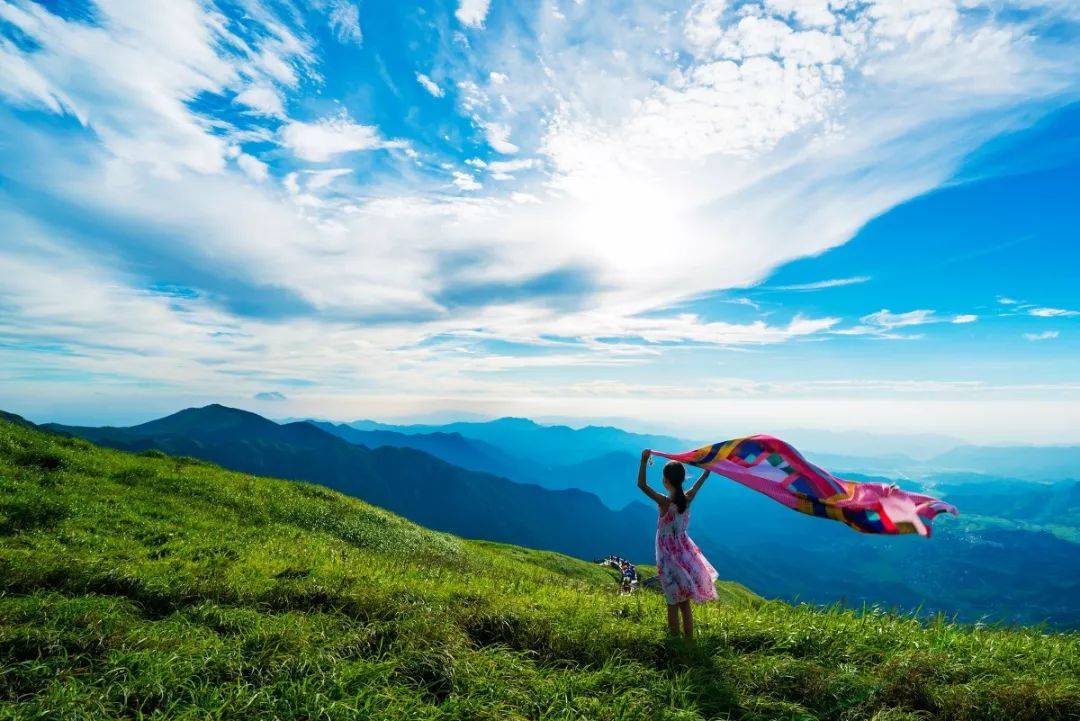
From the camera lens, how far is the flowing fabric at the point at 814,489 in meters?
8.05

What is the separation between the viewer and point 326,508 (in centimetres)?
2366

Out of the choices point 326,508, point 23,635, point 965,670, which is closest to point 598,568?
point 326,508

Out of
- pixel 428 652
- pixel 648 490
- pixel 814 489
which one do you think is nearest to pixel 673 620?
pixel 648 490

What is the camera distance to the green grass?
20.9 feet

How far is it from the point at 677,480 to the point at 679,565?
5.04 feet

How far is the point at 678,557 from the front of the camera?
31.0 feet

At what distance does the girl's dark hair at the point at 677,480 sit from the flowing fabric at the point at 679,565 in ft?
0.39

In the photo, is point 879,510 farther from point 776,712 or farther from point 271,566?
point 271,566

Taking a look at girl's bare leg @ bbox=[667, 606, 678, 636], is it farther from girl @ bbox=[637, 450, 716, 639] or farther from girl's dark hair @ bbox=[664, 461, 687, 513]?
girl's dark hair @ bbox=[664, 461, 687, 513]

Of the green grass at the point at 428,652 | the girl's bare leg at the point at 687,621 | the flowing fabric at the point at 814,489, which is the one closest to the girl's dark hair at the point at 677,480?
the flowing fabric at the point at 814,489

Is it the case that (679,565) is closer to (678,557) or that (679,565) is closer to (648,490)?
(678,557)

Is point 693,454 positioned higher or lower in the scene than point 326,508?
higher

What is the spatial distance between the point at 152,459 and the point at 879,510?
101ft

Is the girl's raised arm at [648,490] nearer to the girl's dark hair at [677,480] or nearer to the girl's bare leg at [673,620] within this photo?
the girl's dark hair at [677,480]
